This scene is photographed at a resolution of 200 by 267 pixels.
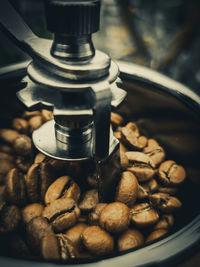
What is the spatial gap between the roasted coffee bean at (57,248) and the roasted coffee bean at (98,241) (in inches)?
1.1

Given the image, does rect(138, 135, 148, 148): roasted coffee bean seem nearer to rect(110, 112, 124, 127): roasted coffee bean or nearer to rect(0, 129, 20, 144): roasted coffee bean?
rect(110, 112, 124, 127): roasted coffee bean

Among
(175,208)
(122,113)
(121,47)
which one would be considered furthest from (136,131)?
(121,47)

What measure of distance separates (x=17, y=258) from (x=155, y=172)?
0.33m

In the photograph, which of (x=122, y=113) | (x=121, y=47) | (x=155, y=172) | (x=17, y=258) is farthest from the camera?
(x=121, y=47)

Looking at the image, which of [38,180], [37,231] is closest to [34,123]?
[38,180]

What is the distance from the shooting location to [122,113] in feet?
2.19

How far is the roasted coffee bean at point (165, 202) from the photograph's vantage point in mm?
482

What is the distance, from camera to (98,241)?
1.36ft

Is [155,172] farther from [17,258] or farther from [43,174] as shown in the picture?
[17,258]

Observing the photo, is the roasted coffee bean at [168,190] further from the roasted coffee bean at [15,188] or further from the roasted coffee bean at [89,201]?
the roasted coffee bean at [15,188]

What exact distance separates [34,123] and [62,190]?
7.4 inches

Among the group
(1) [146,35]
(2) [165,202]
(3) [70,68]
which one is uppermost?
(3) [70,68]

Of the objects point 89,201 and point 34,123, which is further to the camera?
point 34,123

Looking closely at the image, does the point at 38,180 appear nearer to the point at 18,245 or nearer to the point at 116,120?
the point at 18,245
